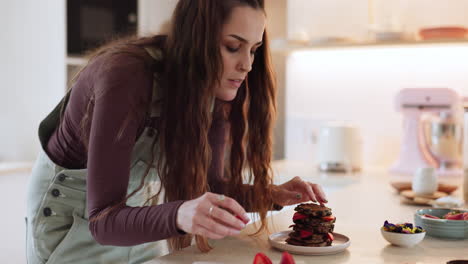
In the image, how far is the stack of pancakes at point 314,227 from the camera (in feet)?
3.92

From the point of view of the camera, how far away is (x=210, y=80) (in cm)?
128

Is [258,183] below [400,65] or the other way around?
below

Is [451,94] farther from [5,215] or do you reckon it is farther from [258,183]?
[5,215]

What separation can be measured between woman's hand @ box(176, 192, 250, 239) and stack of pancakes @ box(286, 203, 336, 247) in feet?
0.67

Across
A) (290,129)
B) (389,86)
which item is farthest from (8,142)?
(389,86)

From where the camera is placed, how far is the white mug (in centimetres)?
192

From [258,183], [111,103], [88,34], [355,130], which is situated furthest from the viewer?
[88,34]

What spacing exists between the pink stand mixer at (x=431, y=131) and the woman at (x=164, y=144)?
4.46 feet

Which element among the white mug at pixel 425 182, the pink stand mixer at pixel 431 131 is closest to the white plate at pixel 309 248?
the white mug at pixel 425 182

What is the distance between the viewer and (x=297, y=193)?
1.43 metres

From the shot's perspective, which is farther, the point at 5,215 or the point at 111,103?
the point at 5,215

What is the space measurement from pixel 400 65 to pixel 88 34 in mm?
1621

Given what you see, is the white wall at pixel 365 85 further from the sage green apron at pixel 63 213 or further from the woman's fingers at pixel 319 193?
the sage green apron at pixel 63 213

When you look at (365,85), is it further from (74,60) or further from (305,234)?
(305,234)
